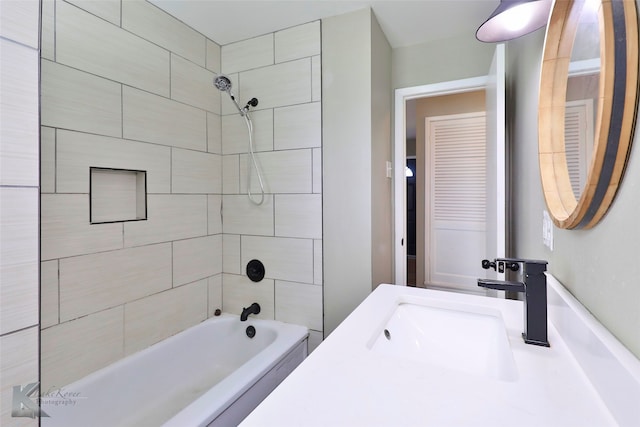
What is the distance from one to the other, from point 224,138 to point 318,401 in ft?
6.73

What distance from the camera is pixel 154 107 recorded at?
5.87ft

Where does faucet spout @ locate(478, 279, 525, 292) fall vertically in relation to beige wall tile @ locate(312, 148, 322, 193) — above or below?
below

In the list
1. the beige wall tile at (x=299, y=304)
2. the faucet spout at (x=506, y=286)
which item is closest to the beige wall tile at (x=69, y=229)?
the beige wall tile at (x=299, y=304)

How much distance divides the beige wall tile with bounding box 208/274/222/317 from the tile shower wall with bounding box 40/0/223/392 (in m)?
0.01

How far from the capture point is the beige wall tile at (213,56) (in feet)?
7.15

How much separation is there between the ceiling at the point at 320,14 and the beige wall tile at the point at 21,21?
107 centimetres

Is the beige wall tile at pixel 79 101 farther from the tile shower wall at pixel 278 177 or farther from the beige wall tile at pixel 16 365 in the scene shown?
the beige wall tile at pixel 16 365

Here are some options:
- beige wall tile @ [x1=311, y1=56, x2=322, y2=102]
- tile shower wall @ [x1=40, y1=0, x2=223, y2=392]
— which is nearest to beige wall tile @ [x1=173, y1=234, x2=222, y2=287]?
tile shower wall @ [x1=40, y1=0, x2=223, y2=392]

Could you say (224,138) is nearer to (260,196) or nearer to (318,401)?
(260,196)

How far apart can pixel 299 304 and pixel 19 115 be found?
64.8 inches

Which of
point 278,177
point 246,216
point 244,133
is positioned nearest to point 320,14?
point 244,133

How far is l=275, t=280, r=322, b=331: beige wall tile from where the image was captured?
201 centimetres

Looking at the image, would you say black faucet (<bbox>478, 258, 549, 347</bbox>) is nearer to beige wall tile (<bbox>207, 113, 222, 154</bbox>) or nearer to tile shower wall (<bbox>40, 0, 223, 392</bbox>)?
tile shower wall (<bbox>40, 0, 223, 392</bbox>)

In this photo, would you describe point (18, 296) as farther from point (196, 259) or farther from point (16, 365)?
point (196, 259)
